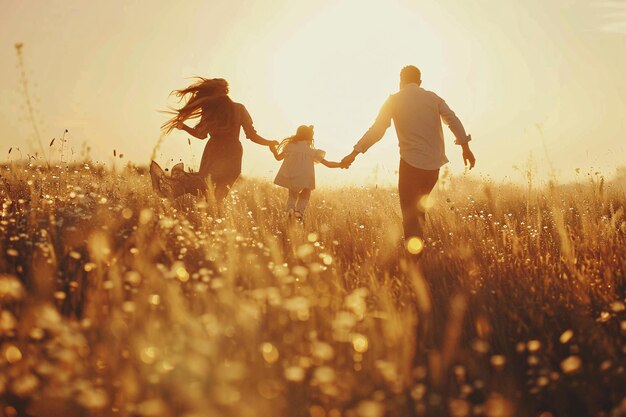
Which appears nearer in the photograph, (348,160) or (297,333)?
(297,333)

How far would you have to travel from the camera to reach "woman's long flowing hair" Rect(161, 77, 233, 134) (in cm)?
809

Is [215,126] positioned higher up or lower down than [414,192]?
higher up

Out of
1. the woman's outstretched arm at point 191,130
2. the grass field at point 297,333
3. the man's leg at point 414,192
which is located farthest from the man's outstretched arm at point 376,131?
the woman's outstretched arm at point 191,130

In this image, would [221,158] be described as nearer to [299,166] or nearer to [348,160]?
[299,166]

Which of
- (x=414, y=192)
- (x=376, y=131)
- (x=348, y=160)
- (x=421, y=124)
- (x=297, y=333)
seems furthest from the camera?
(x=348, y=160)

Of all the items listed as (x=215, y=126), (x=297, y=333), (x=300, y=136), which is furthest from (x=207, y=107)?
(x=297, y=333)

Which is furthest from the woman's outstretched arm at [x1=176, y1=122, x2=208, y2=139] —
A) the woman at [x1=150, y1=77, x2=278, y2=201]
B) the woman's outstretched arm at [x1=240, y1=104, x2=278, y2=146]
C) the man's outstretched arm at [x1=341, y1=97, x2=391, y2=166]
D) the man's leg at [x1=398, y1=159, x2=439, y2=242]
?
the man's leg at [x1=398, y1=159, x2=439, y2=242]

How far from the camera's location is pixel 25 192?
22.5ft

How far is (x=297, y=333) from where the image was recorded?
308 cm

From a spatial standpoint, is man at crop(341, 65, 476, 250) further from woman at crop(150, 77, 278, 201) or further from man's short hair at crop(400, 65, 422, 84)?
woman at crop(150, 77, 278, 201)

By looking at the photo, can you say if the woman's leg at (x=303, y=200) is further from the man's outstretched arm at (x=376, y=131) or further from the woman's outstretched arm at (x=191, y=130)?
the man's outstretched arm at (x=376, y=131)

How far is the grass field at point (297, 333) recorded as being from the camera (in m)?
2.54

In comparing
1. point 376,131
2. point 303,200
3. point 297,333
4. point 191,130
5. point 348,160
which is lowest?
point 297,333

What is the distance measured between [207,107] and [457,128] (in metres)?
3.60
